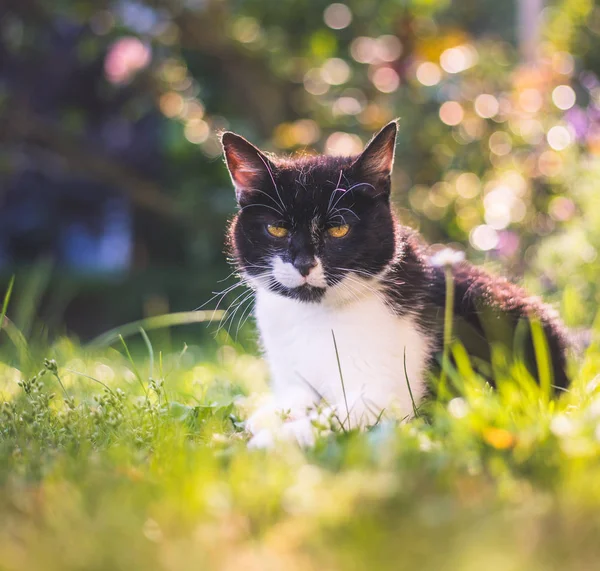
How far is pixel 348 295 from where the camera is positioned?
6.79ft

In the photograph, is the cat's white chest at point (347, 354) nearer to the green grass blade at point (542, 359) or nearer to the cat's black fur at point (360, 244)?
the cat's black fur at point (360, 244)

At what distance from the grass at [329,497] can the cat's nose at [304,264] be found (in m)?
0.51

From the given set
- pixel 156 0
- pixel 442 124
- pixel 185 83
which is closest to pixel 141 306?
pixel 185 83

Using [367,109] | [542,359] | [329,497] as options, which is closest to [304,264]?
[542,359]

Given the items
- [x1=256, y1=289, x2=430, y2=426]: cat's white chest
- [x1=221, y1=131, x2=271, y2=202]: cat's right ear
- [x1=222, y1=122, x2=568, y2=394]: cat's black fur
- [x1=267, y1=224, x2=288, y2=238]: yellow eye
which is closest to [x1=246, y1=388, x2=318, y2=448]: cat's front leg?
[x1=256, y1=289, x2=430, y2=426]: cat's white chest

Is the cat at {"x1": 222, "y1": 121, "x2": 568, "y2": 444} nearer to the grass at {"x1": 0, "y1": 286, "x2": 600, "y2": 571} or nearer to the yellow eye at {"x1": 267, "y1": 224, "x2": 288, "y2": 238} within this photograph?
the yellow eye at {"x1": 267, "y1": 224, "x2": 288, "y2": 238}

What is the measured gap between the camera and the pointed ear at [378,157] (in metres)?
2.10

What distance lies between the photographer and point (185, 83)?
19.7ft

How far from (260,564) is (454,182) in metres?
4.19

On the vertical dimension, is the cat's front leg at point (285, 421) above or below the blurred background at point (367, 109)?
below

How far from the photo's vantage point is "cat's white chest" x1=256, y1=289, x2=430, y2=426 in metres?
1.96

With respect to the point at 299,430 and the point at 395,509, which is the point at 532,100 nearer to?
the point at 299,430

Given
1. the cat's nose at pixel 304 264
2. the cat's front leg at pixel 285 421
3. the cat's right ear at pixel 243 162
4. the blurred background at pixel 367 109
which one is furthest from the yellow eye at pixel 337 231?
the blurred background at pixel 367 109

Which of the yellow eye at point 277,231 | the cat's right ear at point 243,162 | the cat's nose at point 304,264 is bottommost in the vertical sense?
the cat's nose at point 304,264
